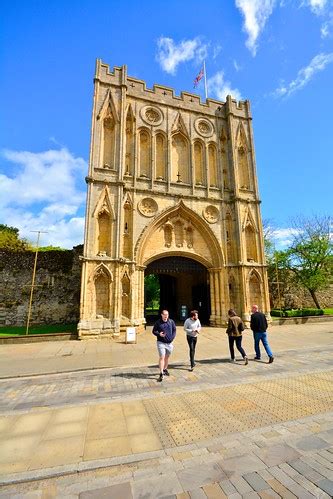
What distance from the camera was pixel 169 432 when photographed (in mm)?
3502

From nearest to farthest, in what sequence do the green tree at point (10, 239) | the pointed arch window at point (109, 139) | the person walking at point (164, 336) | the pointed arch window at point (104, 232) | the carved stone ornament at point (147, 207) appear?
the person walking at point (164, 336) → the pointed arch window at point (104, 232) → the pointed arch window at point (109, 139) → the carved stone ornament at point (147, 207) → the green tree at point (10, 239)

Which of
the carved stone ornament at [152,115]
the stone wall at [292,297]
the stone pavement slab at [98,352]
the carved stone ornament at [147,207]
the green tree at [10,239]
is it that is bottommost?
the stone pavement slab at [98,352]

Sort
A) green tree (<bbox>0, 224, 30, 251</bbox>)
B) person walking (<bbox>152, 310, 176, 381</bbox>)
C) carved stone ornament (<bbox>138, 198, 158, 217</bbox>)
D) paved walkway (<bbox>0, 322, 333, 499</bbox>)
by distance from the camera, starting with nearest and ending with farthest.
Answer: paved walkway (<bbox>0, 322, 333, 499</bbox>) < person walking (<bbox>152, 310, 176, 381</bbox>) < carved stone ornament (<bbox>138, 198, 158, 217</bbox>) < green tree (<bbox>0, 224, 30, 251</bbox>)

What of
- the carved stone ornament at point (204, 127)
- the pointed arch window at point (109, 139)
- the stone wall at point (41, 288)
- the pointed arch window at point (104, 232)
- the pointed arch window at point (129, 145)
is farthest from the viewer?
the carved stone ornament at point (204, 127)

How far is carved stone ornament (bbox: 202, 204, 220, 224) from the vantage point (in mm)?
17595

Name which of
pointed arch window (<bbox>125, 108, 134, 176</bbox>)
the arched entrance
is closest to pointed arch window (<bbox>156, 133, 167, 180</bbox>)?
pointed arch window (<bbox>125, 108, 134, 176</bbox>)

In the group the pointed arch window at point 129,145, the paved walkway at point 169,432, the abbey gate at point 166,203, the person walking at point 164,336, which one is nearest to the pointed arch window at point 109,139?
the abbey gate at point 166,203

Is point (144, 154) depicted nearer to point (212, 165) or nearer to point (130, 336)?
point (212, 165)

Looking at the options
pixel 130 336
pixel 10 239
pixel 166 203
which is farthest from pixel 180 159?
pixel 10 239

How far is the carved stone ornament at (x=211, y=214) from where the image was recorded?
17.6 metres

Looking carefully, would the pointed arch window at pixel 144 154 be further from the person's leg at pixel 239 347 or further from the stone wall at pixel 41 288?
the person's leg at pixel 239 347

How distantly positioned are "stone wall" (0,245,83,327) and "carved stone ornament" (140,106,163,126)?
11.8 metres

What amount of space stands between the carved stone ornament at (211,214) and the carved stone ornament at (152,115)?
7.36 m

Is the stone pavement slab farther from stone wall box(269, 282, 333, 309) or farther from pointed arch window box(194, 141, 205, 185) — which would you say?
stone wall box(269, 282, 333, 309)
